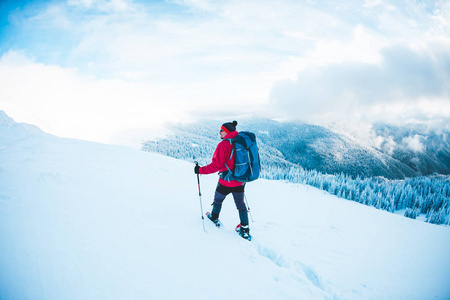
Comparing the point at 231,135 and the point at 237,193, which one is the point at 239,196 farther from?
the point at 231,135

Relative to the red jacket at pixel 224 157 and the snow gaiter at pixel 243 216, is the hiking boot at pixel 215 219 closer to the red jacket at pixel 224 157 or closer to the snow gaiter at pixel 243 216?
the snow gaiter at pixel 243 216

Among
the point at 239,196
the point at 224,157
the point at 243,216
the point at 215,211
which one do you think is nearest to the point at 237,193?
the point at 239,196

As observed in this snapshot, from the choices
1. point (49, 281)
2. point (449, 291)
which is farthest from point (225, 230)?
point (449, 291)

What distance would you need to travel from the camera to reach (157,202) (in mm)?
5379

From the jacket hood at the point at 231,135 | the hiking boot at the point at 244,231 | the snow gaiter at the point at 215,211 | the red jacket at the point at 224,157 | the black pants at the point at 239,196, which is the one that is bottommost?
the hiking boot at the point at 244,231

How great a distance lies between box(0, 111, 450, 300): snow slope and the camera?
254 centimetres

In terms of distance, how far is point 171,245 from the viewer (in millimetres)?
3486

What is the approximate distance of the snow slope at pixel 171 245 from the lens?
254 cm

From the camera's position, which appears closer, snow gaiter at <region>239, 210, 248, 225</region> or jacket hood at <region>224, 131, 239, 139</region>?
jacket hood at <region>224, 131, 239, 139</region>

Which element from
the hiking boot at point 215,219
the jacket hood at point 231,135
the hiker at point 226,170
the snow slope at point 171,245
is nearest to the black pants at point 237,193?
the hiker at point 226,170

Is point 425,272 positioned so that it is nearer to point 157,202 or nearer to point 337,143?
point 157,202

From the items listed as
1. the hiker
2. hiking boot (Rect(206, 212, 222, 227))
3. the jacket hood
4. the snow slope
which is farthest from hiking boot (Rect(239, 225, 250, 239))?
the jacket hood

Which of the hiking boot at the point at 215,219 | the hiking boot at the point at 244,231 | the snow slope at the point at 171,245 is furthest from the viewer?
the hiking boot at the point at 215,219

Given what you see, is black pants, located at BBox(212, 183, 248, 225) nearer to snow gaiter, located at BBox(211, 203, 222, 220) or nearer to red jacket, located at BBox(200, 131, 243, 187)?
red jacket, located at BBox(200, 131, 243, 187)
